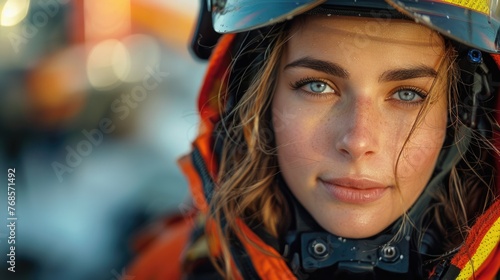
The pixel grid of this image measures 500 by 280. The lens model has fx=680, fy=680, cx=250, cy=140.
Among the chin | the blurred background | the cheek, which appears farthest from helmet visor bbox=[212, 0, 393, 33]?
the blurred background

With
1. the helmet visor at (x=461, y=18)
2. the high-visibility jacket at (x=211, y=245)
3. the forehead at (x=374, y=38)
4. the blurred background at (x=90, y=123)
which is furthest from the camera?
the blurred background at (x=90, y=123)

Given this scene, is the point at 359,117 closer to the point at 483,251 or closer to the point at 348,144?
the point at 348,144

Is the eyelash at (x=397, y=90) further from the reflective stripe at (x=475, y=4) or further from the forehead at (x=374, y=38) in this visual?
the reflective stripe at (x=475, y=4)

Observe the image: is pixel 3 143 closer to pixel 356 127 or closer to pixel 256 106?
pixel 256 106

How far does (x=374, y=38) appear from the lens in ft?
4.62

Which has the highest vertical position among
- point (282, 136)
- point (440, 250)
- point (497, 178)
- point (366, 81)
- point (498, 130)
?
point (366, 81)

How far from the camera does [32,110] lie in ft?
9.34

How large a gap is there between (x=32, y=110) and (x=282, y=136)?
63.6 inches

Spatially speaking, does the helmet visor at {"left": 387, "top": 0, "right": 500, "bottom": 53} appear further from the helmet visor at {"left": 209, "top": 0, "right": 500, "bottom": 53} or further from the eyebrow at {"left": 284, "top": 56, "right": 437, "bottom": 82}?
the eyebrow at {"left": 284, "top": 56, "right": 437, "bottom": 82}

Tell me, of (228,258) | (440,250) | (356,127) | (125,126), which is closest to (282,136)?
(356,127)

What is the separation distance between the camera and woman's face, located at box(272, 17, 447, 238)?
141 centimetres

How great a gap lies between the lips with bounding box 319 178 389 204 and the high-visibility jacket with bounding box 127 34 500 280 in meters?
0.22

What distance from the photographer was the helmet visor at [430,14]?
131 cm

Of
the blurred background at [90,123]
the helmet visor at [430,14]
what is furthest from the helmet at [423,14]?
the blurred background at [90,123]
